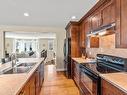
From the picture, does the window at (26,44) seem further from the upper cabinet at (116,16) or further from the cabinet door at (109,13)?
the cabinet door at (109,13)

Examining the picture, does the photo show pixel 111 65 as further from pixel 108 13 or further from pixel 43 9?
pixel 43 9

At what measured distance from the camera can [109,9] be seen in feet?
8.38

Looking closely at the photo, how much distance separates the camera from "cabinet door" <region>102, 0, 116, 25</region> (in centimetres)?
238

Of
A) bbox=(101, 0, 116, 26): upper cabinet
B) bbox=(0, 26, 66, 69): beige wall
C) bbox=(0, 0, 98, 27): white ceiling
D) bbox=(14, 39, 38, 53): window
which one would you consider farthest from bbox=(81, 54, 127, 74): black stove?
bbox=(14, 39, 38, 53): window

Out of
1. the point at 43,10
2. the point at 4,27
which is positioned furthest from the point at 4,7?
the point at 4,27

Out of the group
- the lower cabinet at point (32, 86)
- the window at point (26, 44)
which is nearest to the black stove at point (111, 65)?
the lower cabinet at point (32, 86)

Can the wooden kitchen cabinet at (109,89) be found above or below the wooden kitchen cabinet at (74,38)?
below

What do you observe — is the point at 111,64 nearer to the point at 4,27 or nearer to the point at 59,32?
the point at 59,32

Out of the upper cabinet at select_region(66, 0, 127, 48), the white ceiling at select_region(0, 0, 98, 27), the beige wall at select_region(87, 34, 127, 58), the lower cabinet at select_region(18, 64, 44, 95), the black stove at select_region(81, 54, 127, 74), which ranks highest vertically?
the white ceiling at select_region(0, 0, 98, 27)

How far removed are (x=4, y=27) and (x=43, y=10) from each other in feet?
9.54

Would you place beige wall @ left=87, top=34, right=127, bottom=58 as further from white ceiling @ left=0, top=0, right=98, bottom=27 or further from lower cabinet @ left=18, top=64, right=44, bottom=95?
lower cabinet @ left=18, top=64, right=44, bottom=95

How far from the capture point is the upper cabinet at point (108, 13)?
7.82 feet

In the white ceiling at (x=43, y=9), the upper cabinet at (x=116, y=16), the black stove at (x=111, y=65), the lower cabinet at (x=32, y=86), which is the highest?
the white ceiling at (x=43, y=9)

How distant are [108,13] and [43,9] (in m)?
2.46
